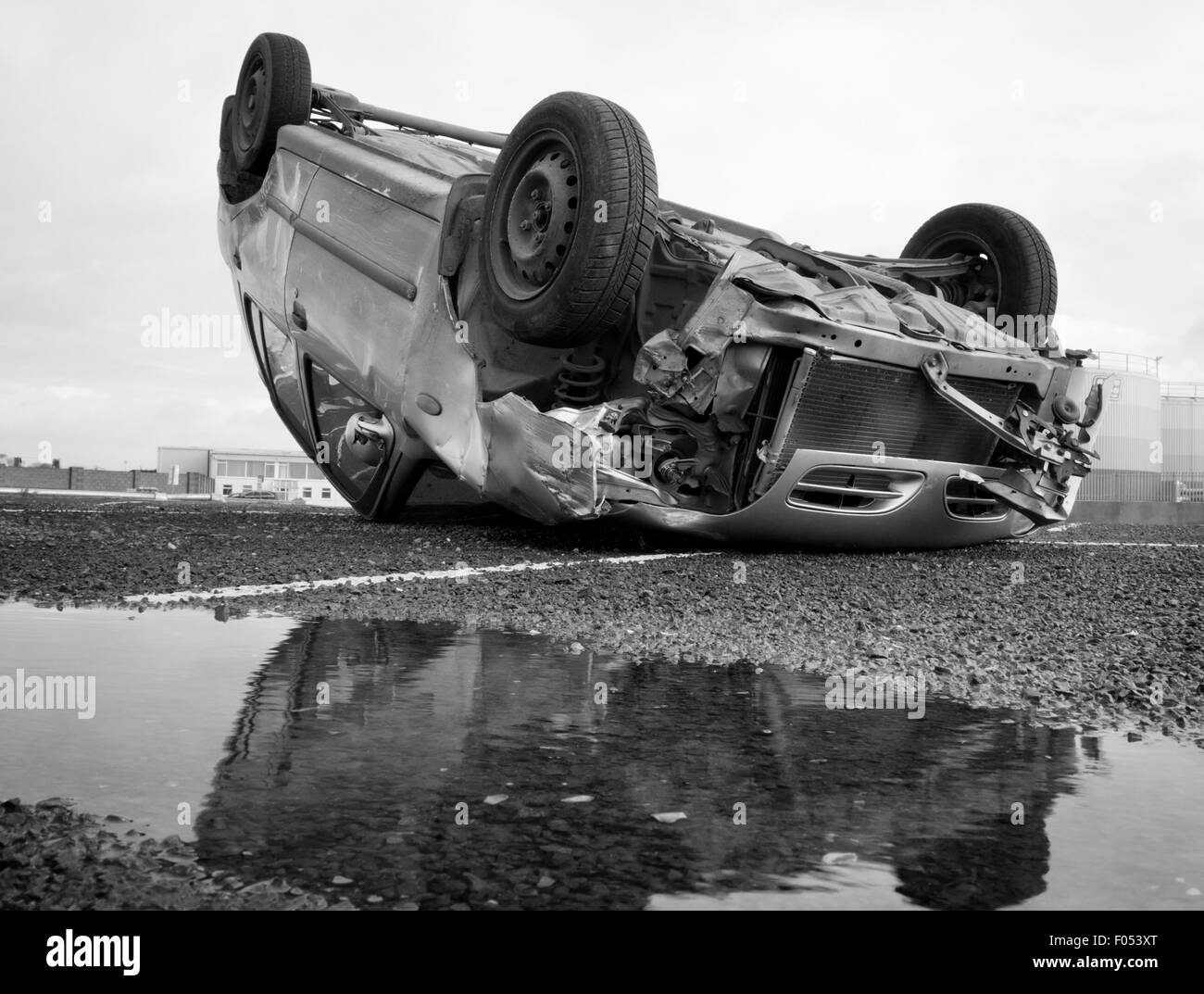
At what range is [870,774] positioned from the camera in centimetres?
185

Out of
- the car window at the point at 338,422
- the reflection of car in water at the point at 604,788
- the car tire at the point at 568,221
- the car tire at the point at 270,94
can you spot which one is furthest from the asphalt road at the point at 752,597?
the car tire at the point at 270,94

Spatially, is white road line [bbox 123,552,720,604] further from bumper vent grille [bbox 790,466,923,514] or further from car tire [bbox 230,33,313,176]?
car tire [bbox 230,33,313,176]

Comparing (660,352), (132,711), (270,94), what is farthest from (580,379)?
(132,711)

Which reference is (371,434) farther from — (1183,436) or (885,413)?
(1183,436)

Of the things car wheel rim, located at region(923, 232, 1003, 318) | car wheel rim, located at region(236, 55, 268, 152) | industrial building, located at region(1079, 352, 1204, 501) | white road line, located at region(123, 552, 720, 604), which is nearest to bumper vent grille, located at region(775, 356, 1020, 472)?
white road line, located at region(123, 552, 720, 604)

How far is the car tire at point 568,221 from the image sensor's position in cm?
543

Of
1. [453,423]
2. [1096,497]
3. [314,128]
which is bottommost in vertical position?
[1096,497]

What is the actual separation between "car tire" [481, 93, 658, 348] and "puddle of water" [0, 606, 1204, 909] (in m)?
3.11

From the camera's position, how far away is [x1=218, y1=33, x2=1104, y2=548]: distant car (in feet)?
18.5

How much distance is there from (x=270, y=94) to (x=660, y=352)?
4.11m

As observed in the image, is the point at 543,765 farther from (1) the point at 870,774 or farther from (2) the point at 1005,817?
(2) the point at 1005,817

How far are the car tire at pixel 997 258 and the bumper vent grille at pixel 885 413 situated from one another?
1388 mm
